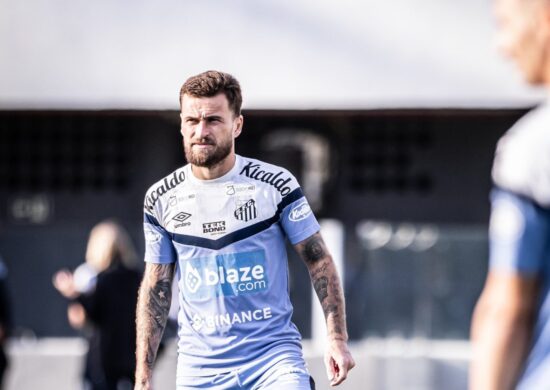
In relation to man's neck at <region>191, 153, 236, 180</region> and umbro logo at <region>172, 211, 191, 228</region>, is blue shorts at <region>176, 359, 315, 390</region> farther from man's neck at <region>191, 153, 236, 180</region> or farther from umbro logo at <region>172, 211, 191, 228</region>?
man's neck at <region>191, 153, 236, 180</region>

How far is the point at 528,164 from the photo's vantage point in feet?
8.46

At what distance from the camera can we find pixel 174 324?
28.1 ft

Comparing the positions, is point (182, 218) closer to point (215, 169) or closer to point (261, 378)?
point (215, 169)

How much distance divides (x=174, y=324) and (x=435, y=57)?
2.86m

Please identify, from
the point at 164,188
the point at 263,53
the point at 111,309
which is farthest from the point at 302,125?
the point at 164,188

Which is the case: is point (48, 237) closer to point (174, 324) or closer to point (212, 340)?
point (174, 324)

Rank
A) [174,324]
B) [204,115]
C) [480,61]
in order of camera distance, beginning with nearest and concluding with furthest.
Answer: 1. [204,115]
2. [174,324]
3. [480,61]

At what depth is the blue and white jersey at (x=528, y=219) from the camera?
101 inches

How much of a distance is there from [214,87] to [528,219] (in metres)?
2.34

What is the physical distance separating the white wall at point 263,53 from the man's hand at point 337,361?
5.18 metres

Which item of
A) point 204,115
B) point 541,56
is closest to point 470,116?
point 204,115

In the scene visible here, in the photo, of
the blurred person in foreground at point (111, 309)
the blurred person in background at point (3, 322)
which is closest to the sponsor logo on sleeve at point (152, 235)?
the blurred person in foreground at point (111, 309)

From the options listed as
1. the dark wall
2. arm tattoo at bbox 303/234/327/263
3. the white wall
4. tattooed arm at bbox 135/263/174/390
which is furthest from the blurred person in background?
arm tattoo at bbox 303/234/327/263

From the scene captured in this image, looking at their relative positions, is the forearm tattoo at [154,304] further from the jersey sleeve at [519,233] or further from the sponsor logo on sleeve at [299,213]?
the jersey sleeve at [519,233]
